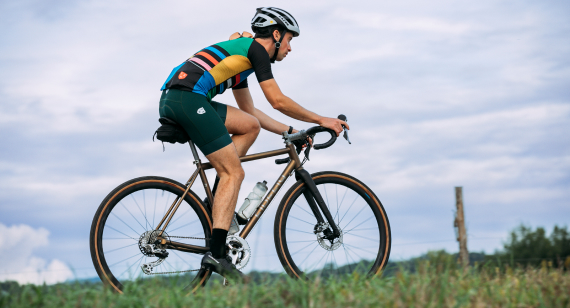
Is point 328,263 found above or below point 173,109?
below

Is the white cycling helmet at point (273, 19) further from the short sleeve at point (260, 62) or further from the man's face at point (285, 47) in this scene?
the short sleeve at point (260, 62)

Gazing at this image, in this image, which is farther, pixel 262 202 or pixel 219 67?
pixel 262 202

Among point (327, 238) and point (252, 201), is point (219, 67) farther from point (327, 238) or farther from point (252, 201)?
point (327, 238)

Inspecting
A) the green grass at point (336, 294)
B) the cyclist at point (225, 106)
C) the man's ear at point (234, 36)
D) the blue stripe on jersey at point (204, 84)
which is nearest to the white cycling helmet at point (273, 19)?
the cyclist at point (225, 106)

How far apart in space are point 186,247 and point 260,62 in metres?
1.67

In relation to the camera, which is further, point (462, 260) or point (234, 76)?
point (462, 260)

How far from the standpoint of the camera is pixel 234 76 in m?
4.46

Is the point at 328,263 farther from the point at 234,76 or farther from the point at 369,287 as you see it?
the point at 234,76

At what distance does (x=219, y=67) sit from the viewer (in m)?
4.30

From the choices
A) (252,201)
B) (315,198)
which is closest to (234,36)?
(252,201)

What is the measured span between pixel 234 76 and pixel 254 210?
118 centimetres

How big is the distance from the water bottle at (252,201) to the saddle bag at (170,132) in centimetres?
78

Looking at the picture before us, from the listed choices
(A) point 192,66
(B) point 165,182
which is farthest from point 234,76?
(B) point 165,182

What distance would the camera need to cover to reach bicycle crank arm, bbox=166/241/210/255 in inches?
172
